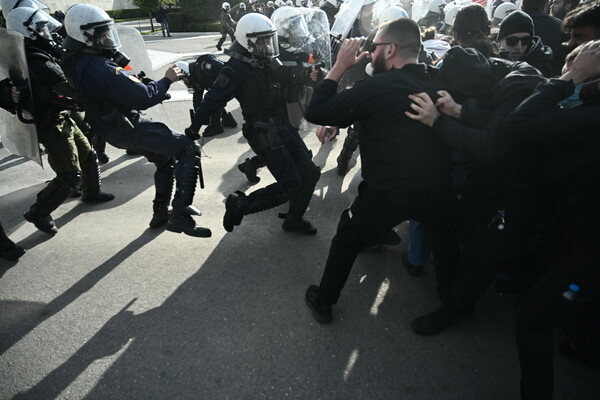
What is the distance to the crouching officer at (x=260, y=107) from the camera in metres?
3.03

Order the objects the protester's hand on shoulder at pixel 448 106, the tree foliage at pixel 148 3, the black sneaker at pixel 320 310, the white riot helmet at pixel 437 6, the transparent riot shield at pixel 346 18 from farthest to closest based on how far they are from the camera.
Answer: the tree foliage at pixel 148 3 < the white riot helmet at pixel 437 6 < the transparent riot shield at pixel 346 18 < the black sneaker at pixel 320 310 < the protester's hand on shoulder at pixel 448 106

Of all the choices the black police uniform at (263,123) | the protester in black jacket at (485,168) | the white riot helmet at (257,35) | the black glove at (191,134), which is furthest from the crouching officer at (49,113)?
the protester in black jacket at (485,168)

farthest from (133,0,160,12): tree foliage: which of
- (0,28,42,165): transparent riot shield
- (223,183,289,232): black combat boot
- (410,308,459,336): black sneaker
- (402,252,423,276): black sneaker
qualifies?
(410,308,459,336): black sneaker

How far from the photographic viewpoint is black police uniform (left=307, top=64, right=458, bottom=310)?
2025 mm

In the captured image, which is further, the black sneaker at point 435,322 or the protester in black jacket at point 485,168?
the black sneaker at point 435,322

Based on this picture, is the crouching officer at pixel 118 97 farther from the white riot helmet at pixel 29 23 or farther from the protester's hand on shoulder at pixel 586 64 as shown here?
the protester's hand on shoulder at pixel 586 64

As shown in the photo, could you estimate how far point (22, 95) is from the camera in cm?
304

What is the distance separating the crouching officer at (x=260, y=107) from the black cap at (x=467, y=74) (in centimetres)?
139

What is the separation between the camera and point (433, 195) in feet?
7.03

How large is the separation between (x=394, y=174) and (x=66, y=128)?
3.17 metres

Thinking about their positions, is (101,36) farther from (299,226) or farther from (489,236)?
(489,236)

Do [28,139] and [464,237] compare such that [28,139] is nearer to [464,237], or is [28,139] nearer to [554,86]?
[464,237]

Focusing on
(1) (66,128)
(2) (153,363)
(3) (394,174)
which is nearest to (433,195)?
(3) (394,174)

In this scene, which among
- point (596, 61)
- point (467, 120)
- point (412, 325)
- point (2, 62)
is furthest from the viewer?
point (2, 62)
